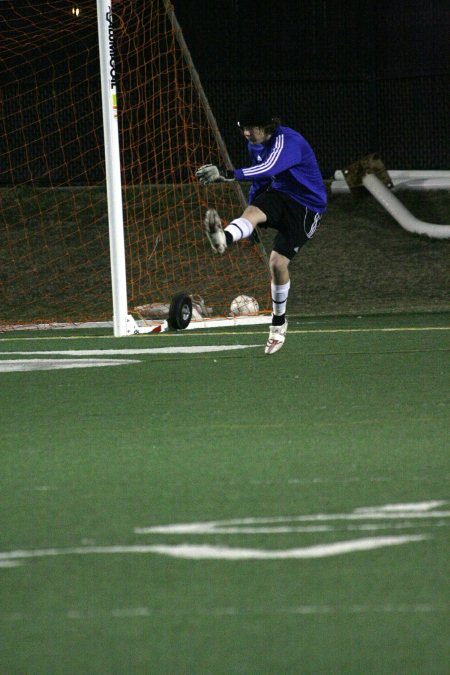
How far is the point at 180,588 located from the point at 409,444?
2423 mm

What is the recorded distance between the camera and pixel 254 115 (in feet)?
33.5

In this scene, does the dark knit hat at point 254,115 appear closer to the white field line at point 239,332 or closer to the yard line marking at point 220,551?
the white field line at point 239,332

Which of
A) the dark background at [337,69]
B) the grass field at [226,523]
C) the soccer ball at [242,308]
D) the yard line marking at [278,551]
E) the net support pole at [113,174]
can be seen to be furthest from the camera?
the dark background at [337,69]

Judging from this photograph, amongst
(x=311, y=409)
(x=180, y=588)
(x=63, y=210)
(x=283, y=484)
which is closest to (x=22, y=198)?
(x=63, y=210)

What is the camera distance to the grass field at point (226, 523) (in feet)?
10.5

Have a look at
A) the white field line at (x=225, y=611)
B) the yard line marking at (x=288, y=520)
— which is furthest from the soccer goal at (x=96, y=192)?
the white field line at (x=225, y=611)

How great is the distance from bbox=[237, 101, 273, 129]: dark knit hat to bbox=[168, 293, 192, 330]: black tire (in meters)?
2.16

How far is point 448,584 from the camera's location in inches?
143

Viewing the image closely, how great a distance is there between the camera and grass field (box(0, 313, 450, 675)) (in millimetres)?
3215

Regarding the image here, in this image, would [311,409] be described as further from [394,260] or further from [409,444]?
[394,260]

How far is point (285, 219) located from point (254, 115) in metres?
0.80

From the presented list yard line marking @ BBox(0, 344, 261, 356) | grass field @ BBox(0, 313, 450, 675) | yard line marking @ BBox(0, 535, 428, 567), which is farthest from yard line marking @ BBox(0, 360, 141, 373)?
yard line marking @ BBox(0, 535, 428, 567)

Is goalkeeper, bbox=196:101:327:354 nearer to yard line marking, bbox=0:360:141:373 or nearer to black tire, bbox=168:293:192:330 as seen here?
yard line marking, bbox=0:360:141:373

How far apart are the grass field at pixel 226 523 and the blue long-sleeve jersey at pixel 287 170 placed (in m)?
1.98
